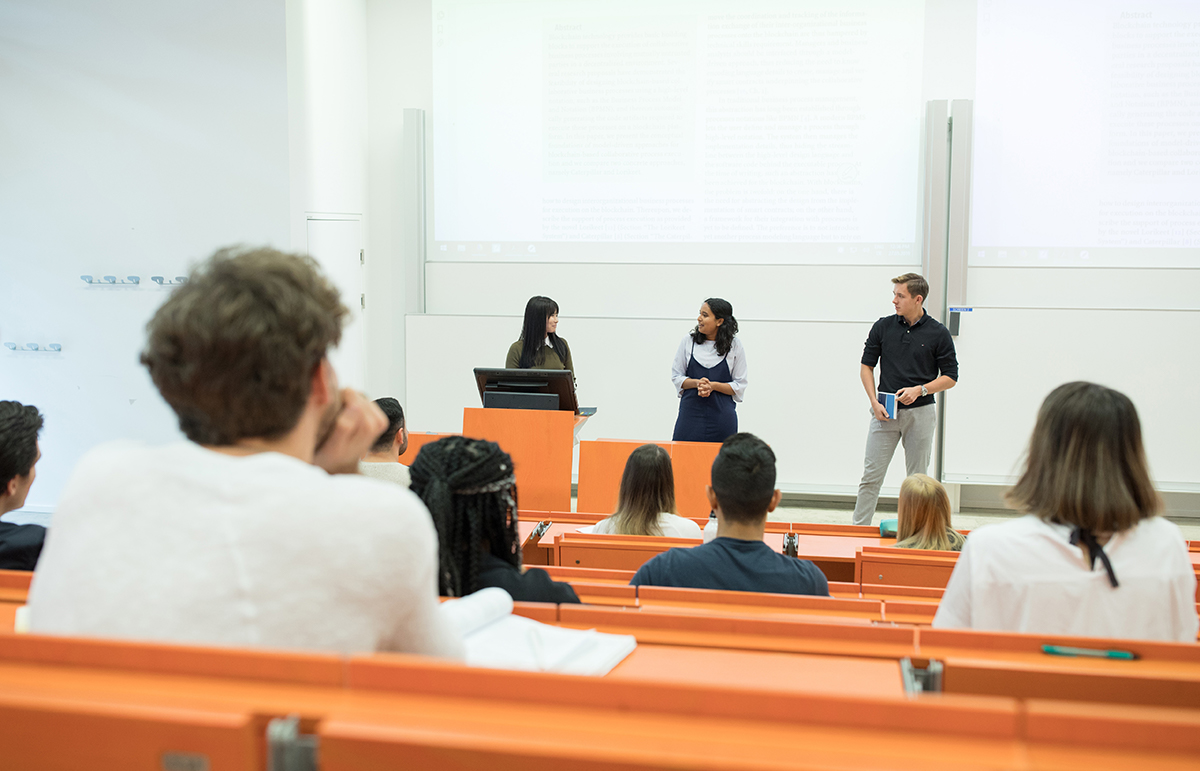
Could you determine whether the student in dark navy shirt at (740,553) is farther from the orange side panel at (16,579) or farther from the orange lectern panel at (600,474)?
the orange lectern panel at (600,474)

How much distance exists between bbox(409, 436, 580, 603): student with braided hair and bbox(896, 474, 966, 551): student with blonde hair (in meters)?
1.85

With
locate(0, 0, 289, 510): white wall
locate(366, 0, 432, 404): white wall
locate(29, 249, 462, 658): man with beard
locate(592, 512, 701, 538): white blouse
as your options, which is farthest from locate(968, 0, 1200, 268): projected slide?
locate(29, 249, 462, 658): man with beard

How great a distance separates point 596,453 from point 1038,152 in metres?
4.31

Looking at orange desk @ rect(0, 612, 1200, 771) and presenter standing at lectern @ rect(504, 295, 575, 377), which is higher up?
presenter standing at lectern @ rect(504, 295, 575, 377)

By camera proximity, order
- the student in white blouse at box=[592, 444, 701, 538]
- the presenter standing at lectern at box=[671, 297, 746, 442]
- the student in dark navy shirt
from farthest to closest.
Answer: the presenter standing at lectern at box=[671, 297, 746, 442] → the student in white blouse at box=[592, 444, 701, 538] → the student in dark navy shirt

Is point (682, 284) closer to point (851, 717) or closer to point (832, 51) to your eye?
point (832, 51)

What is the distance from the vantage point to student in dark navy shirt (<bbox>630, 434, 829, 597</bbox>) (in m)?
2.14

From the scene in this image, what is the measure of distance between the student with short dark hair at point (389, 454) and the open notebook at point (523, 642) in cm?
176

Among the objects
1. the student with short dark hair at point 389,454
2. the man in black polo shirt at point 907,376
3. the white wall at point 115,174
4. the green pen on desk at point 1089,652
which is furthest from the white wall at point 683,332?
the green pen on desk at point 1089,652

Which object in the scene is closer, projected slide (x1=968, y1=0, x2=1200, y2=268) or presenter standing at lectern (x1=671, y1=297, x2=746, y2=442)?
presenter standing at lectern (x1=671, y1=297, x2=746, y2=442)

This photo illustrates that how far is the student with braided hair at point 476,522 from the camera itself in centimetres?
174

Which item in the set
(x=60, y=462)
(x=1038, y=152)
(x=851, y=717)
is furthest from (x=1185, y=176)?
(x=60, y=462)

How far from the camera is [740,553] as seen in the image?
86.8 inches

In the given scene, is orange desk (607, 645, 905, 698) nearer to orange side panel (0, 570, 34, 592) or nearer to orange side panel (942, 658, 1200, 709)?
orange side panel (942, 658, 1200, 709)
